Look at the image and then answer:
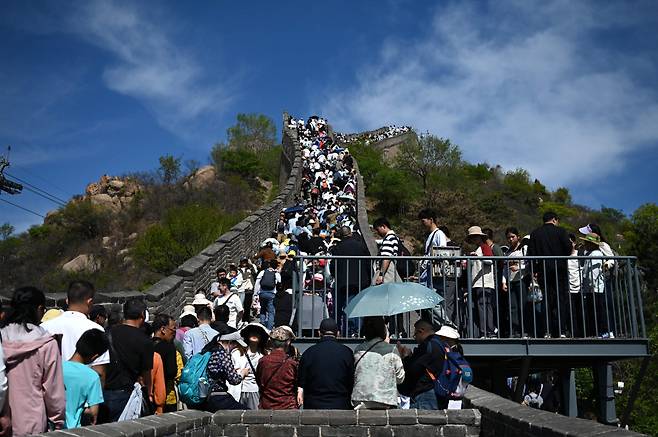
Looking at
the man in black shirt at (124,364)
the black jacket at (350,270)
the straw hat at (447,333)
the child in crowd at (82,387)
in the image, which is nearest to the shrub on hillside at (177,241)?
the black jacket at (350,270)

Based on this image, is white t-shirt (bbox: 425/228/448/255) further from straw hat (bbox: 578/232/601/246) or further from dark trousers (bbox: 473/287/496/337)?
straw hat (bbox: 578/232/601/246)

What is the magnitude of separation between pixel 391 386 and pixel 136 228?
37962 millimetres

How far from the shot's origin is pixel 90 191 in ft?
169

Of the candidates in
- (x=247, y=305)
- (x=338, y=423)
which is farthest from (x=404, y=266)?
(x=247, y=305)

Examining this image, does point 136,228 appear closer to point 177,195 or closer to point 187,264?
point 177,195

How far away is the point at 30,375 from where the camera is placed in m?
4.56

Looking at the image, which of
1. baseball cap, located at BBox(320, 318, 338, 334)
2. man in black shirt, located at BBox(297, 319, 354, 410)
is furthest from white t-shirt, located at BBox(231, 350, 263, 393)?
baseball cap, located at BBox(320, 318, 338, 334)

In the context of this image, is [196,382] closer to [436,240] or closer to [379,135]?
[436,240]

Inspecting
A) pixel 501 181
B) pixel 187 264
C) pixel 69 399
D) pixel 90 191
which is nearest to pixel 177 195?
pixel 90 191

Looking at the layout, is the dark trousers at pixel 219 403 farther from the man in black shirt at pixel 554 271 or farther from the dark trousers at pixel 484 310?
the man in black shirt at pixel 554 271

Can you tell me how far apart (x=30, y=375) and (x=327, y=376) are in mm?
3262

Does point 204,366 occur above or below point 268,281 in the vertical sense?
below

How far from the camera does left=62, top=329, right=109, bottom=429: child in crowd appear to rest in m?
5.17

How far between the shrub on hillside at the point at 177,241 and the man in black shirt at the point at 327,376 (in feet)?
67.8
